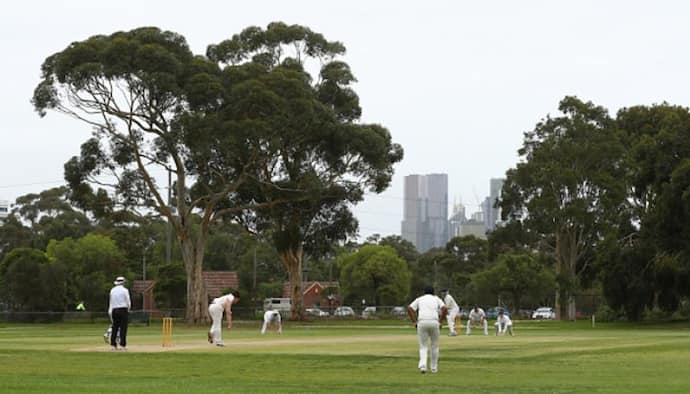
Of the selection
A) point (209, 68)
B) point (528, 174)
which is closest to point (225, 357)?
point (209, 68)

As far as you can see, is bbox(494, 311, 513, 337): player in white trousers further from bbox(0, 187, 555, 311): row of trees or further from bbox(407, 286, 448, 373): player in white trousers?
bbox(0, 187, 555, 311): row of trees

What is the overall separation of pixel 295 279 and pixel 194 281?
958 centimetres

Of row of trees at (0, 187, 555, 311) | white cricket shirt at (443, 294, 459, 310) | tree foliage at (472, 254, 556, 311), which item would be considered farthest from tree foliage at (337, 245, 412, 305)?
white cricket shirt at (443, 294, 459, 310)

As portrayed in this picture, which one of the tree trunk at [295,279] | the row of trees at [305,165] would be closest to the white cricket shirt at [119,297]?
the row of trees at [305,165]

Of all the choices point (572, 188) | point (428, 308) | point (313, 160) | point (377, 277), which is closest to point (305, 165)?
point (313, 160)

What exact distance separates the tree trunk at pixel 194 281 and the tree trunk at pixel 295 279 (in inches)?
303

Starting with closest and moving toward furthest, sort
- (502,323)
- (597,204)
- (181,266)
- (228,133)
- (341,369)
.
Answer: (341,369), (502,323), (228,133), (597,204), (181,266)

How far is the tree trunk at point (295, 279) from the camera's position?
7500 cm

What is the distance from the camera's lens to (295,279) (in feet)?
249

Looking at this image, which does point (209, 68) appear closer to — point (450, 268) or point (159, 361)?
point (159, 361)

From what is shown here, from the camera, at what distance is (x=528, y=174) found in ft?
284

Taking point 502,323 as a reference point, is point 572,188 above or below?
above

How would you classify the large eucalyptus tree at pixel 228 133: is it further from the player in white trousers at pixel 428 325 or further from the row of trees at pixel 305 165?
the player in white trousers at pixel 428 325

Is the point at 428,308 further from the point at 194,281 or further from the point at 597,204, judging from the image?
the point at 597,204
